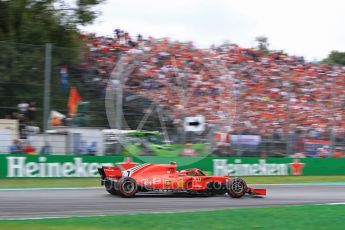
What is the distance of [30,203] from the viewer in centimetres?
1000

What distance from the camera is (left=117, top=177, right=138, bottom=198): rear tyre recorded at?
36.4ft

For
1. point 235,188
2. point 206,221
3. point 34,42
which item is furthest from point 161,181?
point 34,42

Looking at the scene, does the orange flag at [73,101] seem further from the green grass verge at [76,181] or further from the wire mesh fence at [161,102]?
the green grass verge at [76,181]

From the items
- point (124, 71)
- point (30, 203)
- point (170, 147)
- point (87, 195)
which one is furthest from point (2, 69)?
point (30, 203)

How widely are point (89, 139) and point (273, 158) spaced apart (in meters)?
6.96

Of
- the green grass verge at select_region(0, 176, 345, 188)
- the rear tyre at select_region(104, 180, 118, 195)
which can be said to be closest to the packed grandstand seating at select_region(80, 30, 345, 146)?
the green grass verge at select_region(0, 176, 345, 188)

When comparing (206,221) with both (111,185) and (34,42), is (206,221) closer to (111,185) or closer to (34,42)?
(111,185)

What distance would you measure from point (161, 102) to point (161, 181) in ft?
24.7

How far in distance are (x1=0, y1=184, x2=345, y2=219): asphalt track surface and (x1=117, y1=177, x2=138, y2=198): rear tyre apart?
0.15m

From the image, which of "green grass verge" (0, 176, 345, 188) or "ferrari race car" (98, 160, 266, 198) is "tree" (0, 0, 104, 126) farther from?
"ferrari race car" (98, 160, 266, 198)

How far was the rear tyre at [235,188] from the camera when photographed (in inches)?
460

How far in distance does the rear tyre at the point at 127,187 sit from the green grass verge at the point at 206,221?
8.43ft

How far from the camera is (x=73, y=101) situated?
17562 mm

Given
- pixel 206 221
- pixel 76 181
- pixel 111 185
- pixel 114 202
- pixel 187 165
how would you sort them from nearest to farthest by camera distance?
pixel 206 221
pixel 114 202
pixel 111 185
pixel 76 181
pixel 187 165
